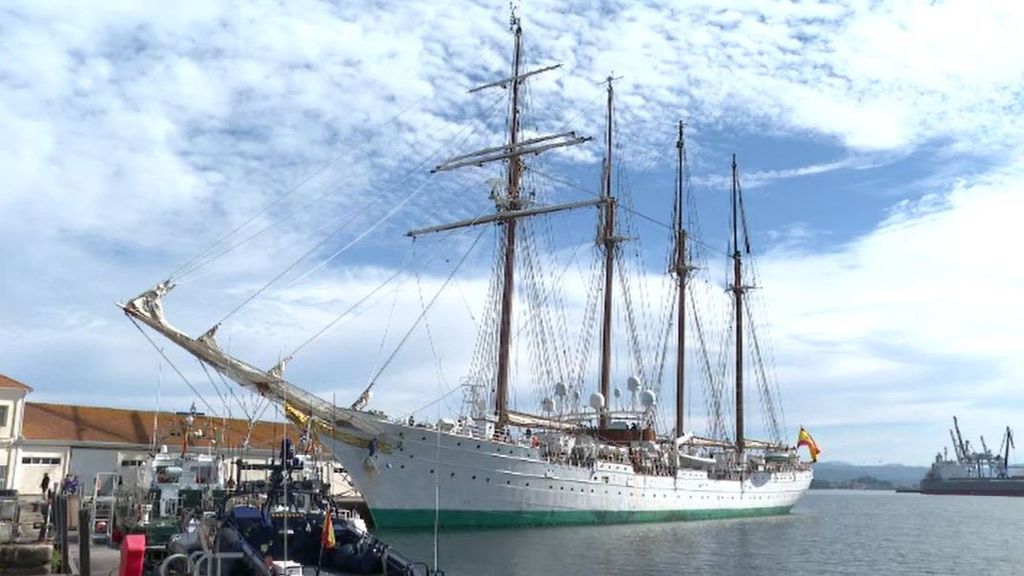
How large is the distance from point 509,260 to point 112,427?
25403 millimetres

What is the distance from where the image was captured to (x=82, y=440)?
4606 centimetres

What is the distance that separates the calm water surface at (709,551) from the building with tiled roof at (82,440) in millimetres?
13034

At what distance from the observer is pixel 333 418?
43125 millimetres

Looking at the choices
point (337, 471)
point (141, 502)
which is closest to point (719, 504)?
point (337, 471)

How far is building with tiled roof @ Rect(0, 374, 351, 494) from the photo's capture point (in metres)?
43.2

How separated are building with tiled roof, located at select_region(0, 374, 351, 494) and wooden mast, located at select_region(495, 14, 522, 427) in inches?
479

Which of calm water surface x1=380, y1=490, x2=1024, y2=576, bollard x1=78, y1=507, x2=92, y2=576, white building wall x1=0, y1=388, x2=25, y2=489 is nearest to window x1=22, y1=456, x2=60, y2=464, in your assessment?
white building wall x1=0, y1=388, x2=25, y2=489

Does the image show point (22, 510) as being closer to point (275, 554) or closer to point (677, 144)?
point (275, 554)

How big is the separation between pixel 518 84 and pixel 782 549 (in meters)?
32.6

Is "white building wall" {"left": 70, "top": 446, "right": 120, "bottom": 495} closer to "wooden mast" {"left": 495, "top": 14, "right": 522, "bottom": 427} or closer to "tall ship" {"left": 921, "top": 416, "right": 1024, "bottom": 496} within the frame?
"wooden mast" {"left": 495, "top": 14, "right": 522, "bottom": 427}

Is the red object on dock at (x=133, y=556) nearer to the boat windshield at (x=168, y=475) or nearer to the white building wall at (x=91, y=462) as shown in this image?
the boat windshield at (x=168, y=475)

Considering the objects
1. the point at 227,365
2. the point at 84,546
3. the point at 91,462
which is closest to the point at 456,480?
the point at 227,365

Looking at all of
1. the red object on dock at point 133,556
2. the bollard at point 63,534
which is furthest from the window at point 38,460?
the red object on dock at point 133,556

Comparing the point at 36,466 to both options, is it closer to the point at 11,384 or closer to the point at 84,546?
the point at 11,384
